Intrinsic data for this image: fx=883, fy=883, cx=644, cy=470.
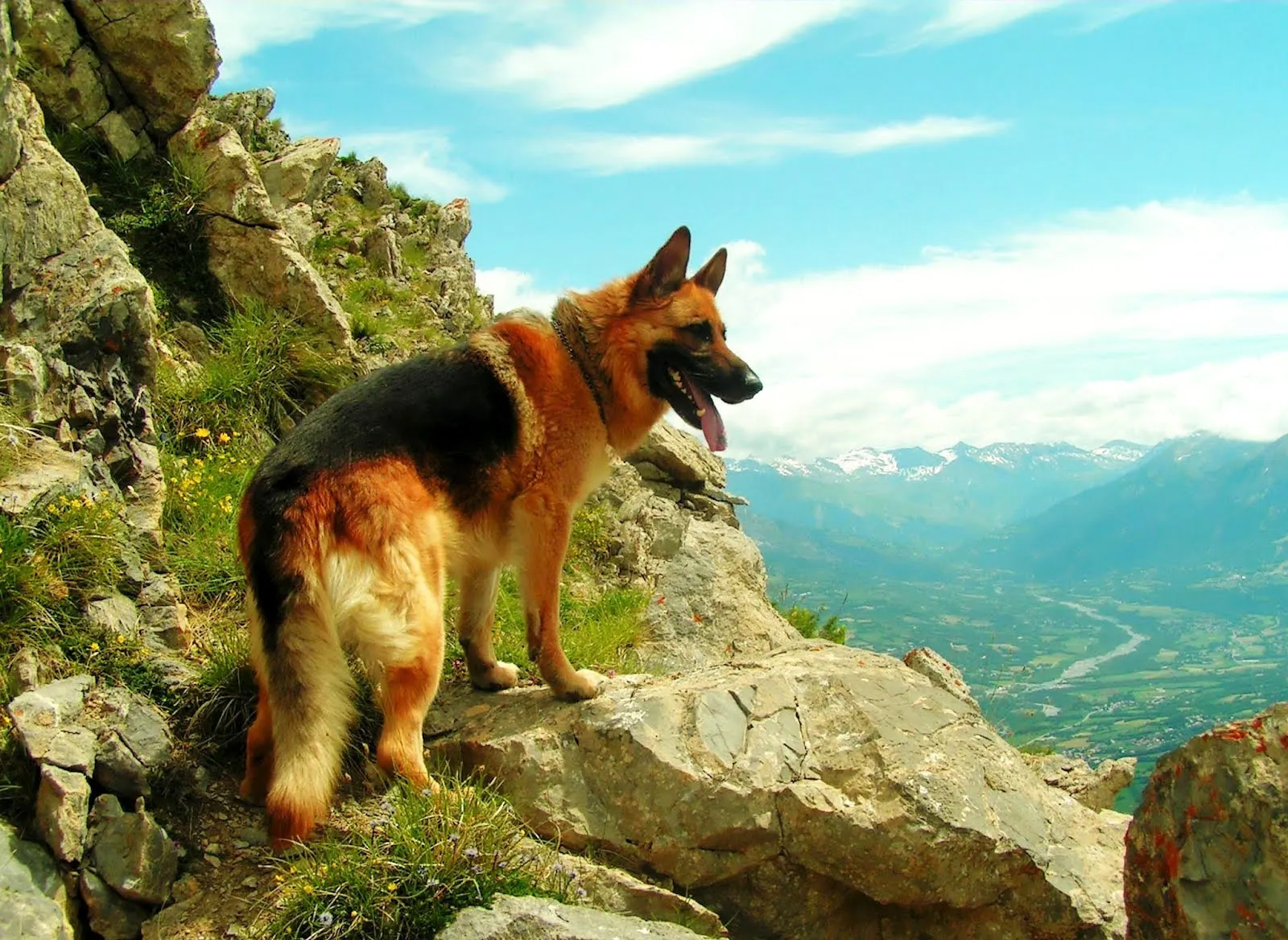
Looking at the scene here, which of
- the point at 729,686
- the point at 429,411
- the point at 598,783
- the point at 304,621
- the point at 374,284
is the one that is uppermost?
the point at 374,284

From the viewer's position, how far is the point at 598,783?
210 inches

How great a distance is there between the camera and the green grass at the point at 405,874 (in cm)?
407

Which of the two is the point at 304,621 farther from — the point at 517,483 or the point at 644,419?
the point at 644,419

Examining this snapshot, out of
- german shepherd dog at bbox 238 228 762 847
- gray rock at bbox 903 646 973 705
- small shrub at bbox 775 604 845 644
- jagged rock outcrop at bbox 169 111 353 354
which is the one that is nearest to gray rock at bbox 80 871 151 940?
german shepherd dog at bbox 238 228 762 847

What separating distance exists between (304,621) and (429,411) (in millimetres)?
1502

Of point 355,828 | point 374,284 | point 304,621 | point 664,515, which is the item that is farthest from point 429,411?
point 374,284

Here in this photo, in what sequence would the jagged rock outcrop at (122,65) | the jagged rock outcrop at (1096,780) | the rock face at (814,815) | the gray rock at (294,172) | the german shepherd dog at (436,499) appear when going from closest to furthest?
the german shepherd dog at (436,499) → the rock face at (814,815) → the jagged rock outcrop at (1096,780) → the jagged rock outcrop at (122,65) → the gray rock at (294,172)

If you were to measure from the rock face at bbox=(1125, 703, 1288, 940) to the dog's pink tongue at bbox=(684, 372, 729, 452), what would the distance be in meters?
3.28

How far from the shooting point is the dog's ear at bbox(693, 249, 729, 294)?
6.62 metres

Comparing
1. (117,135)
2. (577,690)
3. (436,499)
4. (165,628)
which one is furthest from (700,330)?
(117,135)

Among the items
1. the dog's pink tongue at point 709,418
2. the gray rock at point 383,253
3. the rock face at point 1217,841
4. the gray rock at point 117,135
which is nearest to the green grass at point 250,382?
the gray rock at point 117,135

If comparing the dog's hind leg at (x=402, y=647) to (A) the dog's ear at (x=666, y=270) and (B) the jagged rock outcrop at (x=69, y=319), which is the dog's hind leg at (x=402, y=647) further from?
(B) the jagged rock outcrop at (x=69, y=319)

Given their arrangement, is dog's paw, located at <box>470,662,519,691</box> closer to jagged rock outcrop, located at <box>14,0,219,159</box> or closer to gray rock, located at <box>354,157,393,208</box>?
jagged rock outcrop, located at <box>14,0,219,159</box>

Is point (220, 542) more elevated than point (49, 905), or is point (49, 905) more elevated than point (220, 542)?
point (220, 542)
